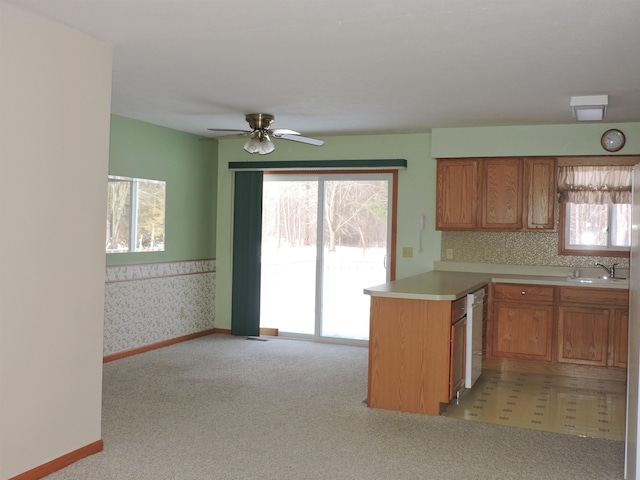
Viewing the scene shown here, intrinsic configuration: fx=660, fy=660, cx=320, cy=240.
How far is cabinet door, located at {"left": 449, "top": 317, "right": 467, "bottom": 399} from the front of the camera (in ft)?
15.3

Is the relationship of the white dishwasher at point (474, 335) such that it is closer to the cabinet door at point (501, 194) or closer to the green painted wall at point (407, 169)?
the cabinet door at point (501, 194)

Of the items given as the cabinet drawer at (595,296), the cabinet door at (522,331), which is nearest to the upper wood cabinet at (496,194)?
the cabinet drawer at (595,296)

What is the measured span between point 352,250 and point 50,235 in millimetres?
4285

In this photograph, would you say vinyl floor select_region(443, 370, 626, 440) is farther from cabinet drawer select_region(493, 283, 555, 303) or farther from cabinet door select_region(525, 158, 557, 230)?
cabinet door select_region(525, 158, 557, 230)

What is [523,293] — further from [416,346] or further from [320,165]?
[320,165]

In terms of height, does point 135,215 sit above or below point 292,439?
above

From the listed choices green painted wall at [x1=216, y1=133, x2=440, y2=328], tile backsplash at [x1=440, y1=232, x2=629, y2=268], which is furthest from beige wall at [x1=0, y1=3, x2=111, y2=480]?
tile backsplash at [x1=440, y1=232, x2=629, y2=268]

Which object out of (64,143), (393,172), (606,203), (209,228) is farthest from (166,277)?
(606,203)

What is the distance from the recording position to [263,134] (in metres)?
5.66

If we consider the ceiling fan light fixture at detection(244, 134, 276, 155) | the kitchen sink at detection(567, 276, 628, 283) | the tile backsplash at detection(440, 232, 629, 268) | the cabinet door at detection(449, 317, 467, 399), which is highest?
the ceiling fan light fixture at detection(244, 134, 276, 155)

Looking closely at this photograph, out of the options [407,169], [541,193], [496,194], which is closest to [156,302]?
[407,169]

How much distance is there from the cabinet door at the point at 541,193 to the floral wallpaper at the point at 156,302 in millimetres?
3666

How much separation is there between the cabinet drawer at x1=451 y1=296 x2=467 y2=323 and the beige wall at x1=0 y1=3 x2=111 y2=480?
7.85 ft

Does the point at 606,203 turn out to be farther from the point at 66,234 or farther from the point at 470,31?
the point at 66,234
